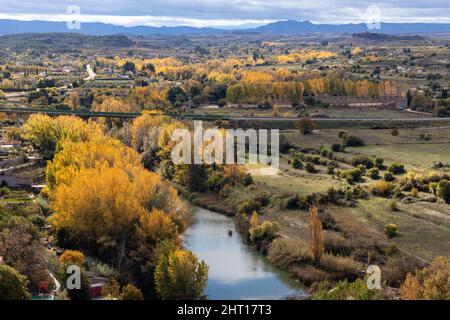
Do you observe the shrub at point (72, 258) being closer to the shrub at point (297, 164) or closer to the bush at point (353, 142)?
the shrub at point (297, 164)

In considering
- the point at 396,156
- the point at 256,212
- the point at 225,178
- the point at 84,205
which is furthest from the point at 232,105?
the point at 84,205

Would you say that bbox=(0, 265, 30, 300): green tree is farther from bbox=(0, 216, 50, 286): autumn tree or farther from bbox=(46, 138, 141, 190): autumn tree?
bbox=(46, 138, 141, 190): autumn tree

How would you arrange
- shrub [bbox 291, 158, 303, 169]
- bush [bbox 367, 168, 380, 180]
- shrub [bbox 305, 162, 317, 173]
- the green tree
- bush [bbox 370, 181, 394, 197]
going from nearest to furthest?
the green tree → bush [bbox 370, 181, 394, 197] → bush [bbox 367, 168, 380, 180] → shrub [bbox 305, 162, 317, 173] → shrub [bbox 291, 158, 303, 169]

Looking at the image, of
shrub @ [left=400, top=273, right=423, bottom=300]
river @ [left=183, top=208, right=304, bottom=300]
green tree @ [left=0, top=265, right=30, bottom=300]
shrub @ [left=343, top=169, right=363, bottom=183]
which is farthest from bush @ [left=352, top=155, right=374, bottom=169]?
green tree @ [left=0, top=265, right=30, bottom=300]

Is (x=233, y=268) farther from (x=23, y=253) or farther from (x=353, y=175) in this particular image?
(x=353, y=175)

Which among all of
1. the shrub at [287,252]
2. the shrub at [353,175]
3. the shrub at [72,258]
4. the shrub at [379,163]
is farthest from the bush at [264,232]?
the shrub at [379,163]

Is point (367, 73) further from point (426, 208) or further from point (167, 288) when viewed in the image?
point (167, 288)

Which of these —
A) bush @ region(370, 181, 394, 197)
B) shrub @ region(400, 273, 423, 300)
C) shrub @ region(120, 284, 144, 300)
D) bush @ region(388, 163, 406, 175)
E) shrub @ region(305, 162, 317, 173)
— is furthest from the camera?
shrub @ region(305, 162, 317, 173)
